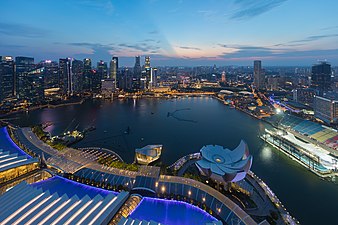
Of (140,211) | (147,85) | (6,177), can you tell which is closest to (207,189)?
(140,211)

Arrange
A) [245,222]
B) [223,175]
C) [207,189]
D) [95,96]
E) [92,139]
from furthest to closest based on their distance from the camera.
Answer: [95,96]
[92,139]
[223,175]
[207,189]
[245,222]

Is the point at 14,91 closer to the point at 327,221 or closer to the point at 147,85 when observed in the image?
the point at 147,85

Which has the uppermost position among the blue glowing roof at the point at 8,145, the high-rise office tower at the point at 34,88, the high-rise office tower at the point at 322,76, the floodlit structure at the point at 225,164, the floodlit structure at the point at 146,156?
the high-rise office tower at the point at 322,76

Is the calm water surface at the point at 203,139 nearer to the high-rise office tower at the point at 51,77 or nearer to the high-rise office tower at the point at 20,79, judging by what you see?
the high-rise office tower at the point at 20,79

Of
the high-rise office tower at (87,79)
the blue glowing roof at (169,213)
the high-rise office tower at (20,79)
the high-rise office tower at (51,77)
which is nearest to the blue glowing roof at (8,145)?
the blue glowing roof at (169,213)

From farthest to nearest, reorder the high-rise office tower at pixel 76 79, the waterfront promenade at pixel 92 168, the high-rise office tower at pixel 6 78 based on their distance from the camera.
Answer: the high-rise office tower at pixel 76 79
the high-rise office tower at pixel 6 78
the waterfront promenade at pixel 92 168

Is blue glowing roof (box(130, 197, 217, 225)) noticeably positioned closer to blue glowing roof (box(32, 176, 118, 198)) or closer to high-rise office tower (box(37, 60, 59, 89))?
blue glowing roof (box(32, 176, 118, 198))

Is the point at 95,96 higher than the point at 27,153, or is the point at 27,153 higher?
the point at 95,96

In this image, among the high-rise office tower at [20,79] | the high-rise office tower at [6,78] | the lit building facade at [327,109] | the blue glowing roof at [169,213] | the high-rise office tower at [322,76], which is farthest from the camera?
the high-rise office tower at [322,76]
